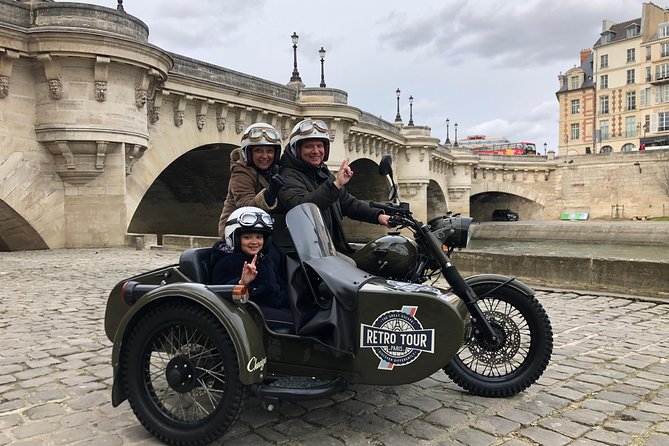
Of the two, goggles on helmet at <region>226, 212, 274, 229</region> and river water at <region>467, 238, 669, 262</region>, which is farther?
river water at <region>467, 238, 669, 262</region>

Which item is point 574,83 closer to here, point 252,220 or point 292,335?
point 252,220

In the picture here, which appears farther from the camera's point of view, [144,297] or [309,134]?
[309,134]

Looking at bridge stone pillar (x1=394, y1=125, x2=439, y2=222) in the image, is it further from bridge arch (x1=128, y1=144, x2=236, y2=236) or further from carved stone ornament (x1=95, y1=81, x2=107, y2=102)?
carved stone ornament (x1=95, y1=81, x2=107, y2=102)

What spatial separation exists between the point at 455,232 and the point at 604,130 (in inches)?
2471

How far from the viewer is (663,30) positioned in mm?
54031

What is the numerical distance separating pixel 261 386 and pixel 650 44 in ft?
207

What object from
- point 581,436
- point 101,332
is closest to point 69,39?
point 101,332

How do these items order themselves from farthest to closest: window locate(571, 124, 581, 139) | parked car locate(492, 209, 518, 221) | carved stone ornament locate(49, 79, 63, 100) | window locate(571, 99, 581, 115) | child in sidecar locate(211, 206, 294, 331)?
window locate(571, 99, 581, 115)
window locate(571, 124, 581, 139)
parked car locate(492, 209, 518, 221)
carved stone ornament locate(49, 79, 63, 100)
child in sidecar locate(211, 206, 294, 331)

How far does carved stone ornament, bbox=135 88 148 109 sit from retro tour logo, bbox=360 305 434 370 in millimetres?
13615

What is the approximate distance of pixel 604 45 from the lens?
193 ft

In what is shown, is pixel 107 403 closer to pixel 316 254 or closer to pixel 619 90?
pixel 316 254

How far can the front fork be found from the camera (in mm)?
3305

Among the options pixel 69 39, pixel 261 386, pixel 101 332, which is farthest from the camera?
pixel 69 39

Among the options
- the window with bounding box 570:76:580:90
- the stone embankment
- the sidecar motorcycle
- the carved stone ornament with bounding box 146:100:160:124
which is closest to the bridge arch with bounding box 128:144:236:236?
the carved stone ornament with bounding box 146:100:160:124
